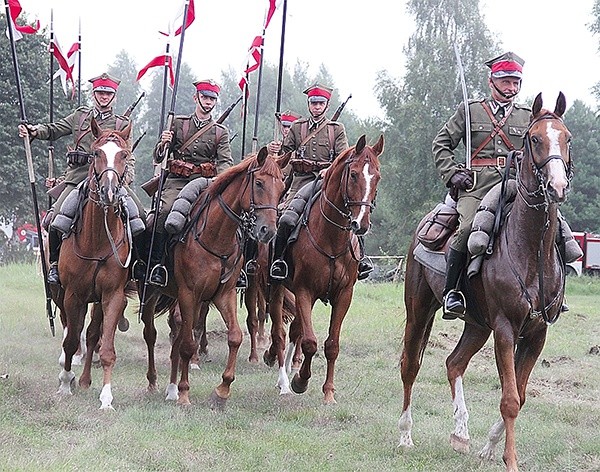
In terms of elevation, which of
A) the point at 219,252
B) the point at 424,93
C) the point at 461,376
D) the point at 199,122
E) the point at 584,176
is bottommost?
the point at 584,176

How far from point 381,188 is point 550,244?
42.7 m

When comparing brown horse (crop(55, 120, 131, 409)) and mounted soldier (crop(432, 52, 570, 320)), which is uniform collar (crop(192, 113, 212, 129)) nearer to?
brown horse (crop(55, 120, 131, 409))

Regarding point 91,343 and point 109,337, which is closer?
point 109,337

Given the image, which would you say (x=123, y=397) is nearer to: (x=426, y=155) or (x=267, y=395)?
(x=267, y=395)

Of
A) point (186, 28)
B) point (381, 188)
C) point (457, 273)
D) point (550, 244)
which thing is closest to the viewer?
point (550, 244)

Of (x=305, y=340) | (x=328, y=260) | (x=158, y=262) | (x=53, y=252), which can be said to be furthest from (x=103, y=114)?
(x=305, y=340)

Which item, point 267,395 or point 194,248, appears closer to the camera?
point 194,248

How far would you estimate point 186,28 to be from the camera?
1184 cm

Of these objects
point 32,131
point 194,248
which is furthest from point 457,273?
point 32,131

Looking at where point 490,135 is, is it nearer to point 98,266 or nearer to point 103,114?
point 98,266

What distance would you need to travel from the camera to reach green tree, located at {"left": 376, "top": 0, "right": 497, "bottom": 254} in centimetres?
4412

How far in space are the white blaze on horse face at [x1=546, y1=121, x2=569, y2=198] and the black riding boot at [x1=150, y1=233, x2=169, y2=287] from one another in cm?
519

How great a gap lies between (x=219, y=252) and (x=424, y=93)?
3596 centimetres

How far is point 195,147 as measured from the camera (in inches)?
439
